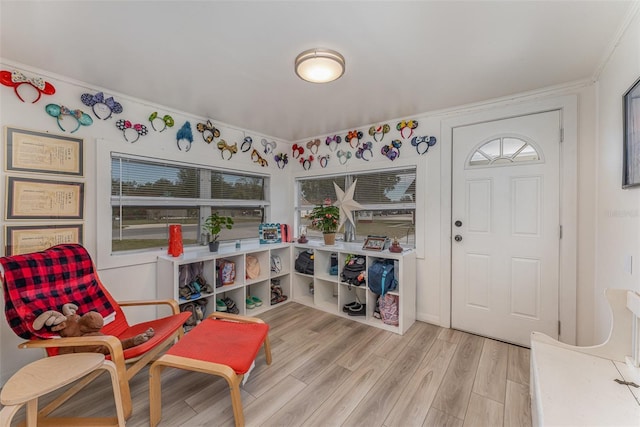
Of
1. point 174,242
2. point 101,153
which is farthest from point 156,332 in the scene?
point 101,153

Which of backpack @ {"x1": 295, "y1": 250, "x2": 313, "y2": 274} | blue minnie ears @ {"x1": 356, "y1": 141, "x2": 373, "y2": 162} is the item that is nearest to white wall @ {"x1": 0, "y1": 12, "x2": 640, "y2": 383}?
blue minnie ears @ {"x1": 356, "y1": 141, "x2": 373, "y2": 162}

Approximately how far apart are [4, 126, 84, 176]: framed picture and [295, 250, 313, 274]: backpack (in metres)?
2.37

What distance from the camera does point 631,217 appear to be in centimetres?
139

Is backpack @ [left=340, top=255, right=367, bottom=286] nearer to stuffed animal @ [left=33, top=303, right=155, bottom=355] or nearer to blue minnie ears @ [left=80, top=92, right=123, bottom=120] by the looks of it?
stuffed animal @ [left=33, top=303, right=155, bottom=355]

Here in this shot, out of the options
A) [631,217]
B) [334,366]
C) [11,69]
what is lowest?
[334,366]

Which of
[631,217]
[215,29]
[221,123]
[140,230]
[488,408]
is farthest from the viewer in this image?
[221,123]

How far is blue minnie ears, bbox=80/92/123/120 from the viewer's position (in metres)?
2.16

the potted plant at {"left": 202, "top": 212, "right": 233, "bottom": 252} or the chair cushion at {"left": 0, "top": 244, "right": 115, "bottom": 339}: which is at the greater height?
the potted plant at {"left": 202, "top": 212, "right": 233, "bottom": 252}

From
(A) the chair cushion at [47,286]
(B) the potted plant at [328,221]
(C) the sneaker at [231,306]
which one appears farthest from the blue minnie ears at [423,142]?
(A) the chair cushion at [47,286]

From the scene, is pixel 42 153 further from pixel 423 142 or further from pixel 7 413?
pixel 423 142

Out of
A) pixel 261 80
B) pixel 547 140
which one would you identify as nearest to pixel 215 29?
pixel 261 80

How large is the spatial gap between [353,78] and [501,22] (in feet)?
3.13

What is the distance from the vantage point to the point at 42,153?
77.3 inches

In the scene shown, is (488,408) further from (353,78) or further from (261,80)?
(261,80)
